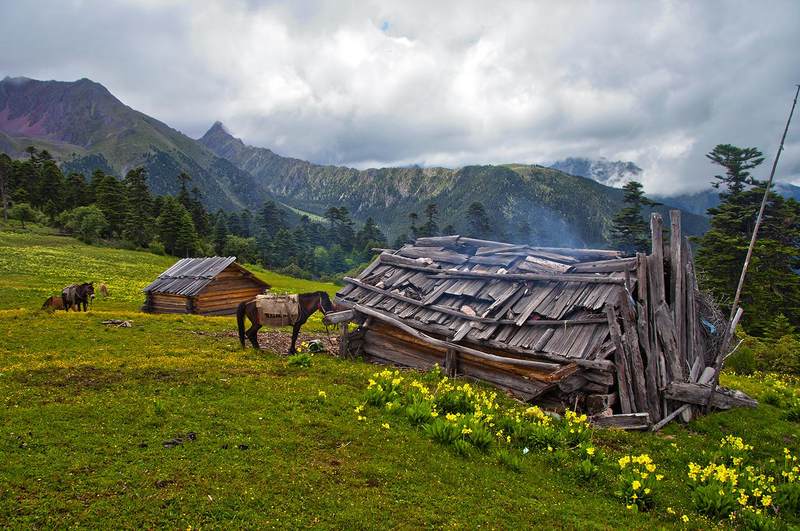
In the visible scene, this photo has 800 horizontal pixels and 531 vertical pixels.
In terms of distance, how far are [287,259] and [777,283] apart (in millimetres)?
109399

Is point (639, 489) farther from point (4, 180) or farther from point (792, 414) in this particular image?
point (4, 180)

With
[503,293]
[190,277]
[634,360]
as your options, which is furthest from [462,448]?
[190,277]

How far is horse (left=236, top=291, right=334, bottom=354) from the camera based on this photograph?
17.0 metres

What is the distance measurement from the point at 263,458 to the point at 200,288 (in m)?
30.3

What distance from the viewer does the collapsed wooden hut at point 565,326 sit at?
42.1 feet

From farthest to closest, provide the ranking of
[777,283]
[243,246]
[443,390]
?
[243,246]
[777,283]
[443,390]

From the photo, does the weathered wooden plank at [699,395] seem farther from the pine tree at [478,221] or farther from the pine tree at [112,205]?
the pine tree at [478,221]

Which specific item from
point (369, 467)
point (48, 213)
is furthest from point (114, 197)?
point (369, 467)

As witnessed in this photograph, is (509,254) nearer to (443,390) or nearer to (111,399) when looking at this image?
(443,390)

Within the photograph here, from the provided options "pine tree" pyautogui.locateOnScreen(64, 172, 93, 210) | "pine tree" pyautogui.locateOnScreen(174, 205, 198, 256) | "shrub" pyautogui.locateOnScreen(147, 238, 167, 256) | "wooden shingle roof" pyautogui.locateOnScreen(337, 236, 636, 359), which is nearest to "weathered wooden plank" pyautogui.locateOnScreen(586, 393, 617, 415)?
"wooden shingle roof" pyautogui.locateOnScreen(337, 236, 636, 359)

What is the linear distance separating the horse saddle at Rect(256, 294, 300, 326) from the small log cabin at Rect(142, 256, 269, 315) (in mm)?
20821

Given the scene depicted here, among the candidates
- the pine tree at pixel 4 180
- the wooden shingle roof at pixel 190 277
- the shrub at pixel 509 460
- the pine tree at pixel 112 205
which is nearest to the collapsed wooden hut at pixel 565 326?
the shrub at pixel 509 460

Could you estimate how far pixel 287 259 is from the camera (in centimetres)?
12469

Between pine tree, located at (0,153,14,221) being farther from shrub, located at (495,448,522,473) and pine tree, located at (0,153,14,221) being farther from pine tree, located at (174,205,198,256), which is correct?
shrub, located at (495,448,522,473)
